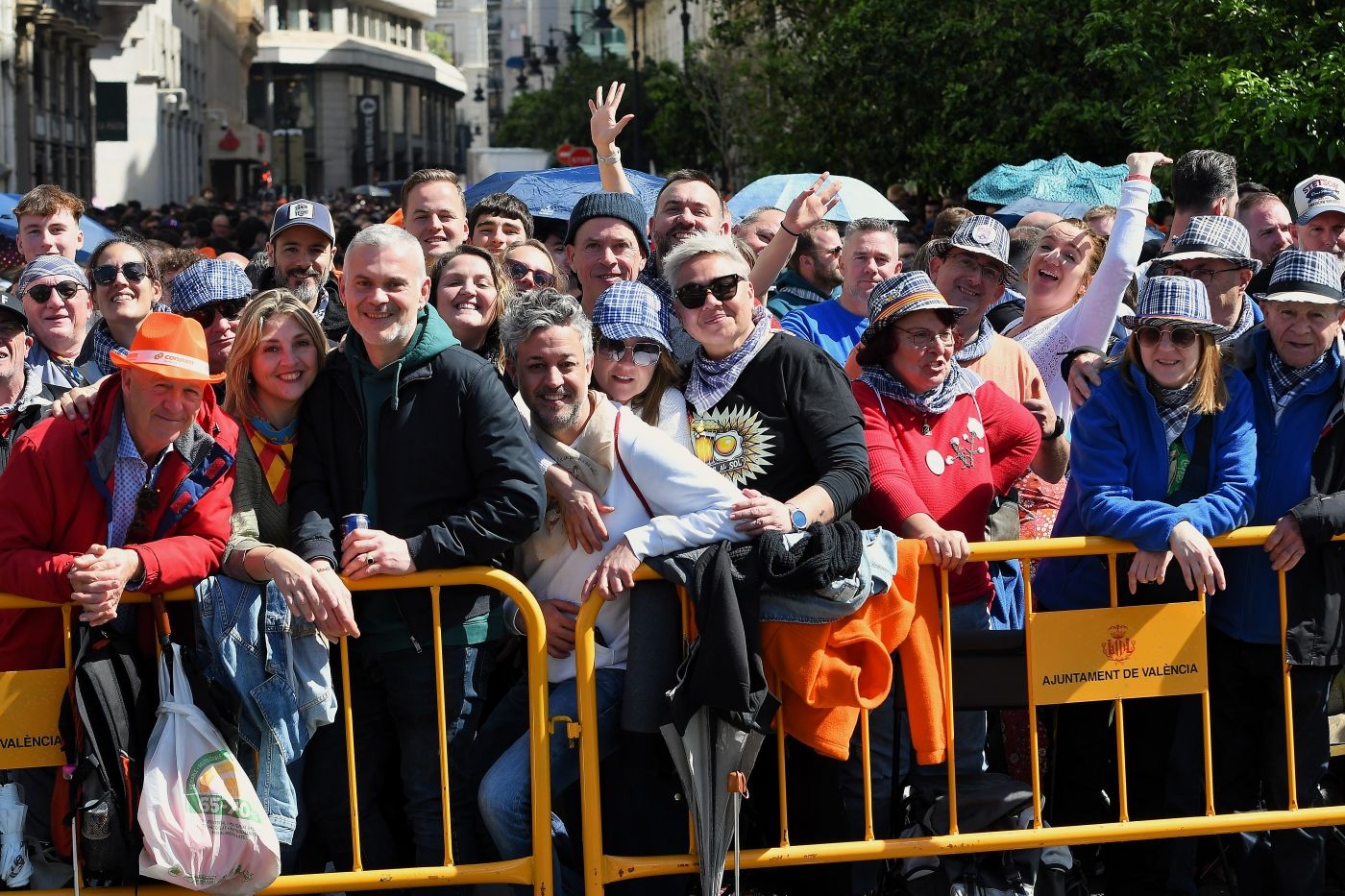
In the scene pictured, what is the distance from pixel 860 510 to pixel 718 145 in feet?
97.2

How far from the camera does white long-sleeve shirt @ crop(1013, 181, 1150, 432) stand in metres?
6.36

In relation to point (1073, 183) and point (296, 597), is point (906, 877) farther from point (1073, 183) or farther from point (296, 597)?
point (1073, 183)

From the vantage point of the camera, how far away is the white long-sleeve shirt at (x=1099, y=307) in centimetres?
636

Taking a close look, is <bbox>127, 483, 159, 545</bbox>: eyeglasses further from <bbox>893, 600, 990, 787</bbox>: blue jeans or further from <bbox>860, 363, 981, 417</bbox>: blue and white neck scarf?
<bbox>893, 600, 990, 787</bbox>: blue jeans

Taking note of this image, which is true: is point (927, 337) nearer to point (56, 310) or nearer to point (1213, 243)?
point (1213, 243)

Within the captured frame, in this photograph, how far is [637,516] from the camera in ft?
16.1

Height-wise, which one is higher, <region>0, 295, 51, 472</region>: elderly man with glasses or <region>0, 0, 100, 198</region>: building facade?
<region>0, 0, 100, 198</region>: building facade

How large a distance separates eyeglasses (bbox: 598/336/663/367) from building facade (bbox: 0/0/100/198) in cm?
3003

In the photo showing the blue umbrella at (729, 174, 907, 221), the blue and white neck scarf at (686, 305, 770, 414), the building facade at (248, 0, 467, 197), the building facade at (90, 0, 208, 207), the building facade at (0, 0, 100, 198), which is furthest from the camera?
the building facade at (248, 0, 467, 197)

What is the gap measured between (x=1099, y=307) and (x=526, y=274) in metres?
2.21

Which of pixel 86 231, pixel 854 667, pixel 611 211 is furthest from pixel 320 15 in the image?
pixel 854 667

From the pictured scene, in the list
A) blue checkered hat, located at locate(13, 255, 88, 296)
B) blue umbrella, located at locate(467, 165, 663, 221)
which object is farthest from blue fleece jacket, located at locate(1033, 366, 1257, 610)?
blue umbrella, located at locate(467, 165, 663, 221)

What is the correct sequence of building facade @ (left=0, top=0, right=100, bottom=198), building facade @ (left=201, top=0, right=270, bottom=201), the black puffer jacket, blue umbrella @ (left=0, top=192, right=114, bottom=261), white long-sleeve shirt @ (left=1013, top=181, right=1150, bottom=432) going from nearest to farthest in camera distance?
the black puffer jacket
white long-sleeve shirt @ (left=1013, top=181, right=1150, bottom=432)
blue umbrella @ (left=0, top=192, right=114, bottom=261)
building facade @ (left=0, top=0, right=100, bottom=198)
building facade @ (left=201, top=0, right=270, bottom=201)

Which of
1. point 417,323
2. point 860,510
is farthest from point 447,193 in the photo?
point 860,510
